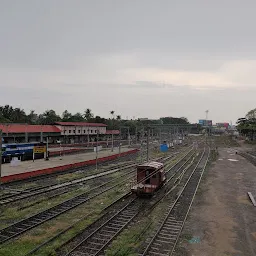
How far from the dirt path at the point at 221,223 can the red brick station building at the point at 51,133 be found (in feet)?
116

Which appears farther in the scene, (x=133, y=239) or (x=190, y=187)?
(x=190, y=187)

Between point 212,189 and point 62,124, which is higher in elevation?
point 62,124

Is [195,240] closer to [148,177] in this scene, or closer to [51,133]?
[148,177]

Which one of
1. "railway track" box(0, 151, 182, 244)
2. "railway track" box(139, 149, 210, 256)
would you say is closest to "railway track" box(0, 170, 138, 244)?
"railway track" box(0, 151, 182, 244)

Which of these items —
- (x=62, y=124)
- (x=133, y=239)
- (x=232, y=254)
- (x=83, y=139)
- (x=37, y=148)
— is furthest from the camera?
(x=83, y=139)

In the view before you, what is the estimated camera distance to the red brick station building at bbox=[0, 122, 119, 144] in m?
67.2

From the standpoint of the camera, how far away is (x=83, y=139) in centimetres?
10019

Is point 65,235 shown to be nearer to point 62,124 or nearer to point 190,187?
point 190,187

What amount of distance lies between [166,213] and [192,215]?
5.84ft

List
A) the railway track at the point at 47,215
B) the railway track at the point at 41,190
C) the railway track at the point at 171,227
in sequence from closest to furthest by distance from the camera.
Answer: the railway track at the point at 171,227 < the railway track at the point at 47,215 < the railway track at the point at 41,190

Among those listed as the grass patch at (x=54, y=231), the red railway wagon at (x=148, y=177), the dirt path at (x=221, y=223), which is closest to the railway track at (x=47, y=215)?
the grass patch at (x=54, y=231)

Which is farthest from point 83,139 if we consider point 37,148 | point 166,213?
point 166,213

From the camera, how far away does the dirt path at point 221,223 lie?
47.3 ft

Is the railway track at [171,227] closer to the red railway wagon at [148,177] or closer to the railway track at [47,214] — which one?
the red railway wagon at [148,177]
